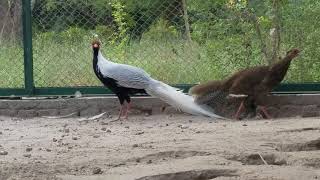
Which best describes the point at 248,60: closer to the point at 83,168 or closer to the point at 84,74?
the point at 84,74

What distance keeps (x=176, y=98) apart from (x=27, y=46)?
1.87 meters

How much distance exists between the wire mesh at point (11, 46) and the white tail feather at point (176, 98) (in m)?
1.62

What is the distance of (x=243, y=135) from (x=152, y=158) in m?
1.35

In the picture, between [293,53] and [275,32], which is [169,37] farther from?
[293,53]

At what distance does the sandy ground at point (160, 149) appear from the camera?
13.8ft

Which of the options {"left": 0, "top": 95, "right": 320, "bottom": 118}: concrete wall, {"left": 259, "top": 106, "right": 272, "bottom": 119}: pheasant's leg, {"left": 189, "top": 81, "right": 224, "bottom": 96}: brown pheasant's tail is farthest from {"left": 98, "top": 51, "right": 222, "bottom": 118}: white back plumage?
{"left": 259, "top": 106, "right": 272, "bottom": 119}: pheasant's leg

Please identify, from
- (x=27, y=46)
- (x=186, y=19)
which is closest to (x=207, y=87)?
(x=186, y=19)

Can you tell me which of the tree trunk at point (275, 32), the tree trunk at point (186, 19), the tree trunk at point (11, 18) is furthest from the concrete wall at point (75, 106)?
the tree trunk at point (275, 32)

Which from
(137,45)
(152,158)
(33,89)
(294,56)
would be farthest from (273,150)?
(33,89)

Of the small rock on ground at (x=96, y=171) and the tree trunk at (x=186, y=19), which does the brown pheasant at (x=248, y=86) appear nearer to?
the tree trunk at (x=186, y=19)

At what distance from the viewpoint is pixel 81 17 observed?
7.89 meters

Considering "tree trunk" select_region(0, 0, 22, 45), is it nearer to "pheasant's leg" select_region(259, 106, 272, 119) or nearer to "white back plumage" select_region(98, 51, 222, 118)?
"white back plumage" select_region(98, 51, 222, 118)

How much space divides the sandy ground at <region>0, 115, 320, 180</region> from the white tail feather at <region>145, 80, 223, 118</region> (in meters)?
0.14

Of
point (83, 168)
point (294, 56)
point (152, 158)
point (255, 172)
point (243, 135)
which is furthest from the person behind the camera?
point (294, 56)
